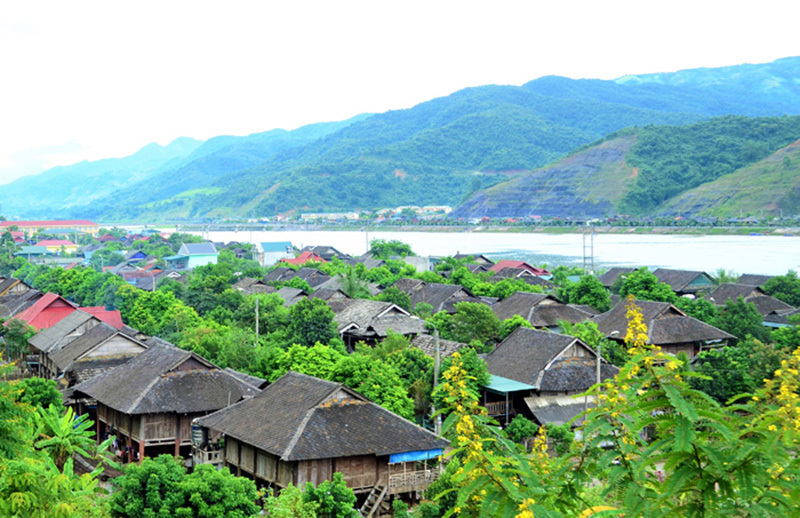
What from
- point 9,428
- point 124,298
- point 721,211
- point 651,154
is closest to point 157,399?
point 9,428

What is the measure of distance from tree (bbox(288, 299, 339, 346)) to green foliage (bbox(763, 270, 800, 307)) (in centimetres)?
2860

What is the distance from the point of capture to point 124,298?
5056cm

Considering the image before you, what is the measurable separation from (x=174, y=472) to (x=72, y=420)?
7.35 m

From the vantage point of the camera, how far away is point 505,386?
83.8 feet

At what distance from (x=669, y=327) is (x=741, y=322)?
14.1 ft

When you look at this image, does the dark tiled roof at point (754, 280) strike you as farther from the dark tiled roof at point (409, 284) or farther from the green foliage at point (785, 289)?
the dark tiled roof at point (409, 284)

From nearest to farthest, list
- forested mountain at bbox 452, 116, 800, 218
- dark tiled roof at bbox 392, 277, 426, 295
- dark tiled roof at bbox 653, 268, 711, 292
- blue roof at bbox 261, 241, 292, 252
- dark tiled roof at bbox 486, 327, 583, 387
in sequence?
dark tiled roof at bbox 486, 327, 583, 387 < dark tiled roof at bbox 392, 277, 426, 295 < dark tiled roof at bbox 653, 268, 711, 292 < blue roof at bbox 261, 241, 292, 252 < forested mountain at bbox 452, 116, 800, 218

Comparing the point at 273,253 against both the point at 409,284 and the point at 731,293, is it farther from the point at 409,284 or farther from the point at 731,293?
the point at 731,293

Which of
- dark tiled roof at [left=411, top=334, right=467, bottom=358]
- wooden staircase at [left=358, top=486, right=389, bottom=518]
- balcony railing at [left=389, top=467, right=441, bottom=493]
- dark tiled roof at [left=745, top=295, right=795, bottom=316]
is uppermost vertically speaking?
dark tiled roof at [left=411, top=334, right=467, bottom=358]

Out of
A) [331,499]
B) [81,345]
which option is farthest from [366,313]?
[331,499]

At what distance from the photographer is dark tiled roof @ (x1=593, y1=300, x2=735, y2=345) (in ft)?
107

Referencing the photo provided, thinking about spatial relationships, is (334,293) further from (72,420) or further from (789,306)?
(789,306)

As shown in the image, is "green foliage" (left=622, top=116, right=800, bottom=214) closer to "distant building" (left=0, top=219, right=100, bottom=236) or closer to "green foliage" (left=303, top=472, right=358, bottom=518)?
"distant building" (left=0, top=219, right=100, bottom=236)

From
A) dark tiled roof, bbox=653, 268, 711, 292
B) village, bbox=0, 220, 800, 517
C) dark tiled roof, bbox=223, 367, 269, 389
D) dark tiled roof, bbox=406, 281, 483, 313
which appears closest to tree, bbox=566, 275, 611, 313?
village, bbox=0, 220, 800, 517
